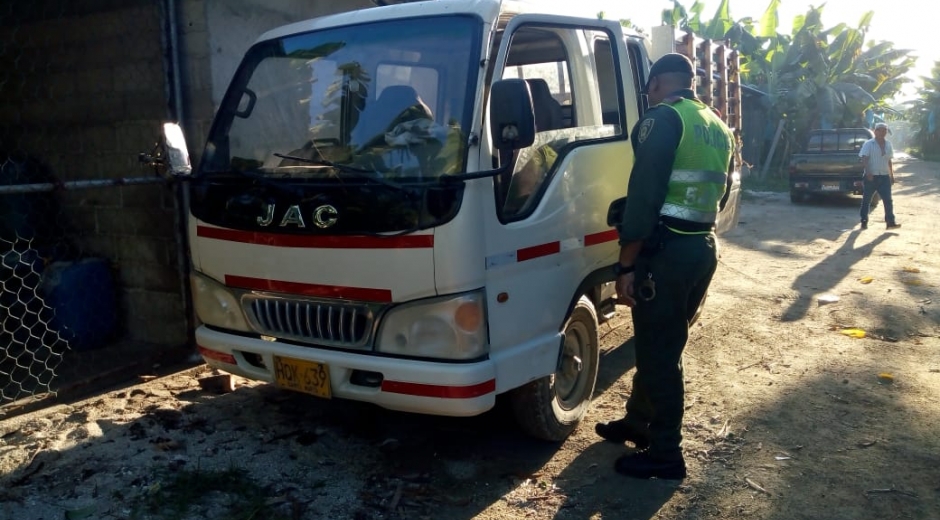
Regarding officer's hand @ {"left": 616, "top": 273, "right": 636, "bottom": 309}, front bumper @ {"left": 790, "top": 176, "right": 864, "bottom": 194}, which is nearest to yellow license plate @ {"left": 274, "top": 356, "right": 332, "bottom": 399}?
officer's hand @ {"left": 616, "top": 273, "right": 636, "bottom": 309}

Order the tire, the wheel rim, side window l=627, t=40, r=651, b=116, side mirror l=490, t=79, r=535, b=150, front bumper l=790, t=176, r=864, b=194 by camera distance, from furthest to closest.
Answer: front bumper l=790, t=176, r=864, b=194 < side window l=627, t=40, r=651, b=116 < the wheel rim < the tire < side mirror l=490, t=79, r=535, b=150

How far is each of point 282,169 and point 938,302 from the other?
21.2ft

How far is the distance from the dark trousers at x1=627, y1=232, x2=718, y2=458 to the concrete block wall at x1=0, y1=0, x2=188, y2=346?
351 cm

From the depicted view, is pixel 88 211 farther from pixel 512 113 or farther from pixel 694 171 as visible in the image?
pixel 694 171

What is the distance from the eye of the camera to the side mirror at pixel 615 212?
13.5ft

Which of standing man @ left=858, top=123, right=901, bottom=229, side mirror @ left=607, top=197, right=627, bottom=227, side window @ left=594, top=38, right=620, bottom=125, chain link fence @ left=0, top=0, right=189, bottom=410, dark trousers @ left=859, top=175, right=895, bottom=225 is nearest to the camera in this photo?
side mirror @ left=607, top=197, right=627, bottom=227

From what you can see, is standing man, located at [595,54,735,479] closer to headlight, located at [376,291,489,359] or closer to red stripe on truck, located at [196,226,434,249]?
headlight, located at [376,291,489,359]

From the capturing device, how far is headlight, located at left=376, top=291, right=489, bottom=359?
331 centimetres

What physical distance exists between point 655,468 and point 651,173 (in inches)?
57.7

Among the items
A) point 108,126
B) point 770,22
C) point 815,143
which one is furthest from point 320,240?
point 770,22

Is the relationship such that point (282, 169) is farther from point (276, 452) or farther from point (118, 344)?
point (118, 344)

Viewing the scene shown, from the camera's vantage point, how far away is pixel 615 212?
416 cm

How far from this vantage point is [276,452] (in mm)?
4035

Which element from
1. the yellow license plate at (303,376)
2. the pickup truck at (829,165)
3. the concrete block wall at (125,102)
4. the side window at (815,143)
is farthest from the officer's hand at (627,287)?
the side window at (815,143)
